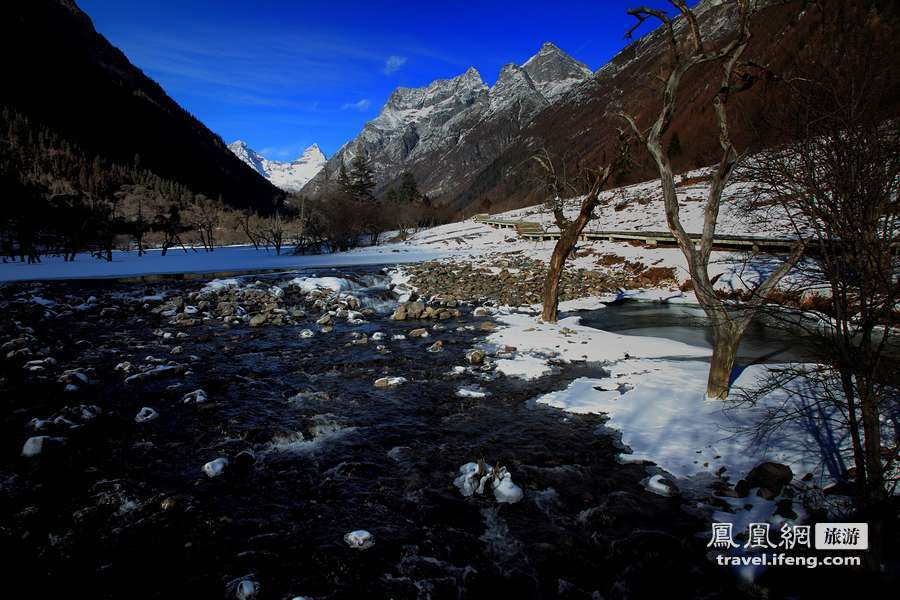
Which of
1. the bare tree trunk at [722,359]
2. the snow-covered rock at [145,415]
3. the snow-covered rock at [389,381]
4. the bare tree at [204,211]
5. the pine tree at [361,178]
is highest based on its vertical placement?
the pine tree at [361,178]

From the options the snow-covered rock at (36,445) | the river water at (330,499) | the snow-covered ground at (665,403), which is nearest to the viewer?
the river water at (330,499)

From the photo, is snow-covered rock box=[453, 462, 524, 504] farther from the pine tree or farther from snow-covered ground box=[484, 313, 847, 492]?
the pine tree

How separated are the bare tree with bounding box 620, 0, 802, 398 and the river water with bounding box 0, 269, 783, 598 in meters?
2.58

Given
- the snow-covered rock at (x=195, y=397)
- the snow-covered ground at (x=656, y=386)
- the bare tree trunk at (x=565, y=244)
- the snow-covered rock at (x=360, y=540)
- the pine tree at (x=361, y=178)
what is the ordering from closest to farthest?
the snow-covered rock at (x=360, y=540)
the snow-covered ground at (x=656, y=386)
the snow-covered rock at (x=195, y=397)
the bare tree trunk at (x=565, y=244)
the pine tree at (x=361, y=178)

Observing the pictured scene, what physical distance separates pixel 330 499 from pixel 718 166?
24.4 ft

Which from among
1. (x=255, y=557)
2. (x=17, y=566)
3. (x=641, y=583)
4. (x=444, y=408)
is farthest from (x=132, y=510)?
(x=641, y=583)

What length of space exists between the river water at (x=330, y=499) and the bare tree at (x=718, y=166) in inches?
102

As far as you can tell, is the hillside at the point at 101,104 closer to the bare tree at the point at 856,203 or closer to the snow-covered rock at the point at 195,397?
the snow-covered rock at the point at 195,397

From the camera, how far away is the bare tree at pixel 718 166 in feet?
20.3

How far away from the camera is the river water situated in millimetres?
4078

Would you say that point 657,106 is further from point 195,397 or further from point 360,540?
point 360,540

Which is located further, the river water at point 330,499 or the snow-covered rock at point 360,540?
the snow-covered rock at point 360,540

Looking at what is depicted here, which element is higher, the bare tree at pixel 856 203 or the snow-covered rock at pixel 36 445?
the bare tree at pixel 856 203

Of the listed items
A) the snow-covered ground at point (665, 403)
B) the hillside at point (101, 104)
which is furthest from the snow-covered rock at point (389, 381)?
the hillside at point (101, 104)
